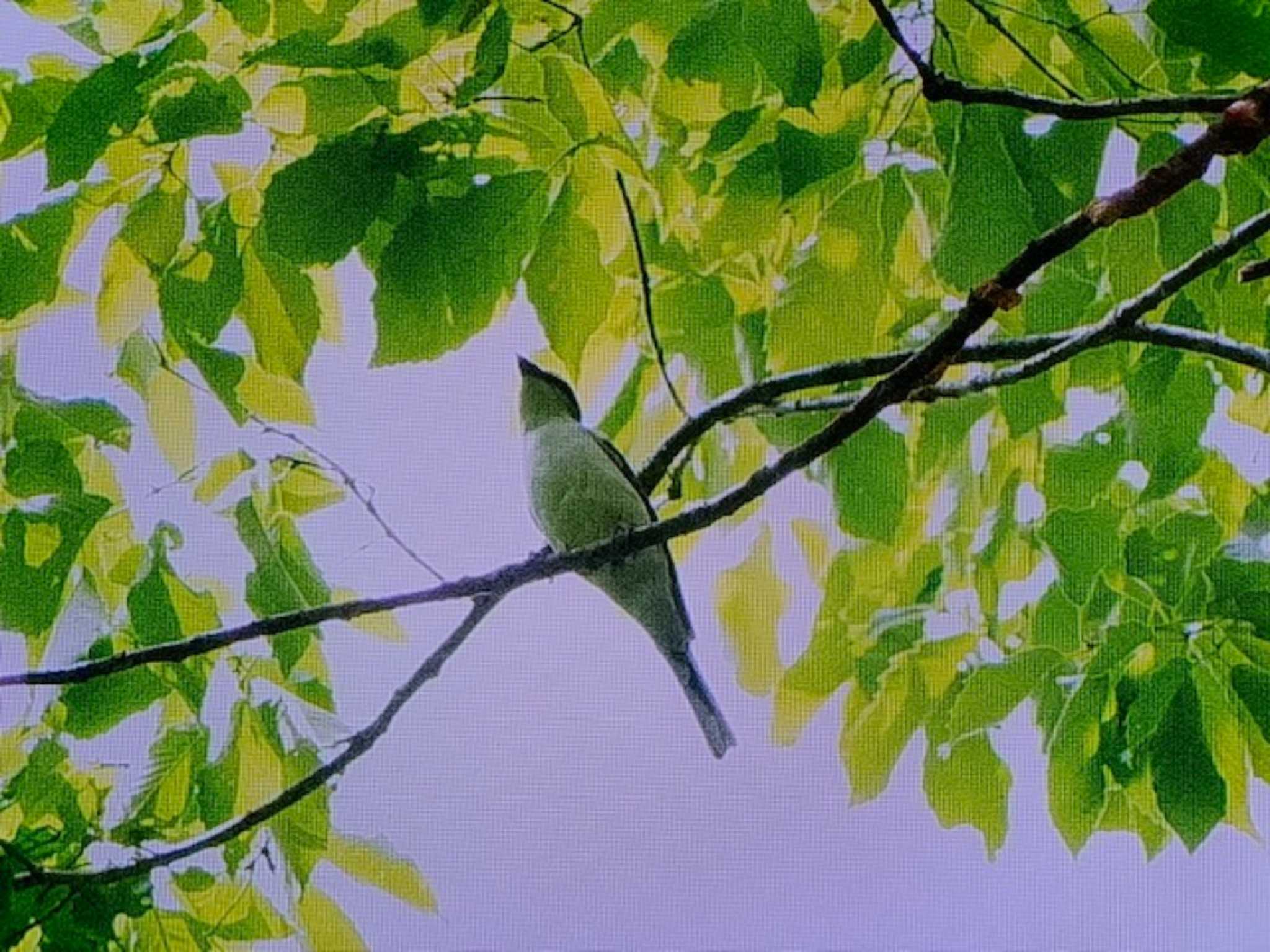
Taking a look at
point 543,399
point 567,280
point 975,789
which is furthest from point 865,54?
point 543,399

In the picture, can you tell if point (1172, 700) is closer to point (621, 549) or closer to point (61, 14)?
point (621, 549)

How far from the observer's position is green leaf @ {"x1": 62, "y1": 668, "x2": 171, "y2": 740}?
0.79 metres

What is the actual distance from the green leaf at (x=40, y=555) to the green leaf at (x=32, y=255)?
0.39 ft

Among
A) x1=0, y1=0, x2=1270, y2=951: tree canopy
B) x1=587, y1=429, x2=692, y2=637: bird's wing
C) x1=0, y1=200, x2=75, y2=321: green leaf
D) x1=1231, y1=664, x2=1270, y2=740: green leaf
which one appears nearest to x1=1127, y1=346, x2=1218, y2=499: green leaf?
x1=0, y1=0, x2=1270, y2=951: tree canopy

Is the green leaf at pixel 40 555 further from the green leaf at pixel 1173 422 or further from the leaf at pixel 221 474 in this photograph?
the green leaf at pixel 1173 422

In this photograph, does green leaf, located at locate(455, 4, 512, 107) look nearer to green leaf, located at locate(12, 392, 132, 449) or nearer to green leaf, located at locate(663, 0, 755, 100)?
green leaf, located at locate(663, 0, 755, 100)

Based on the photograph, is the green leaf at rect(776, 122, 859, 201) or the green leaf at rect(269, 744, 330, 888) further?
the green leaf at rect(269, 744, 330, 888)

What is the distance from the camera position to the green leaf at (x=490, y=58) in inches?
21.1

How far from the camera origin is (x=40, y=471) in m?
0.78

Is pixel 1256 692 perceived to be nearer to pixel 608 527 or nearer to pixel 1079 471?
pixel 1079 471

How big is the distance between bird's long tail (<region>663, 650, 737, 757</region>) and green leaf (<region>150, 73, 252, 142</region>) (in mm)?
639

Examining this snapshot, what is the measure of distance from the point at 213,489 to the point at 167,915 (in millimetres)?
243

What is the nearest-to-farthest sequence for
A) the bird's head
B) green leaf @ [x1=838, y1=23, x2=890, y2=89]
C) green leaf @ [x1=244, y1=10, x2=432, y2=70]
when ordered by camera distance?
1. green leaf @ [x1=244, y1=10, x2=432, y2=70]
2. green leaf @ [x1=838, y1=23, x2=890, y2=89]
3. the bird's head

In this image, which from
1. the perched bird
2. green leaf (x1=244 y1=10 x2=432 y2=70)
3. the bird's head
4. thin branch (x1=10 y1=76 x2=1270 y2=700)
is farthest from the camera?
the bird's head
